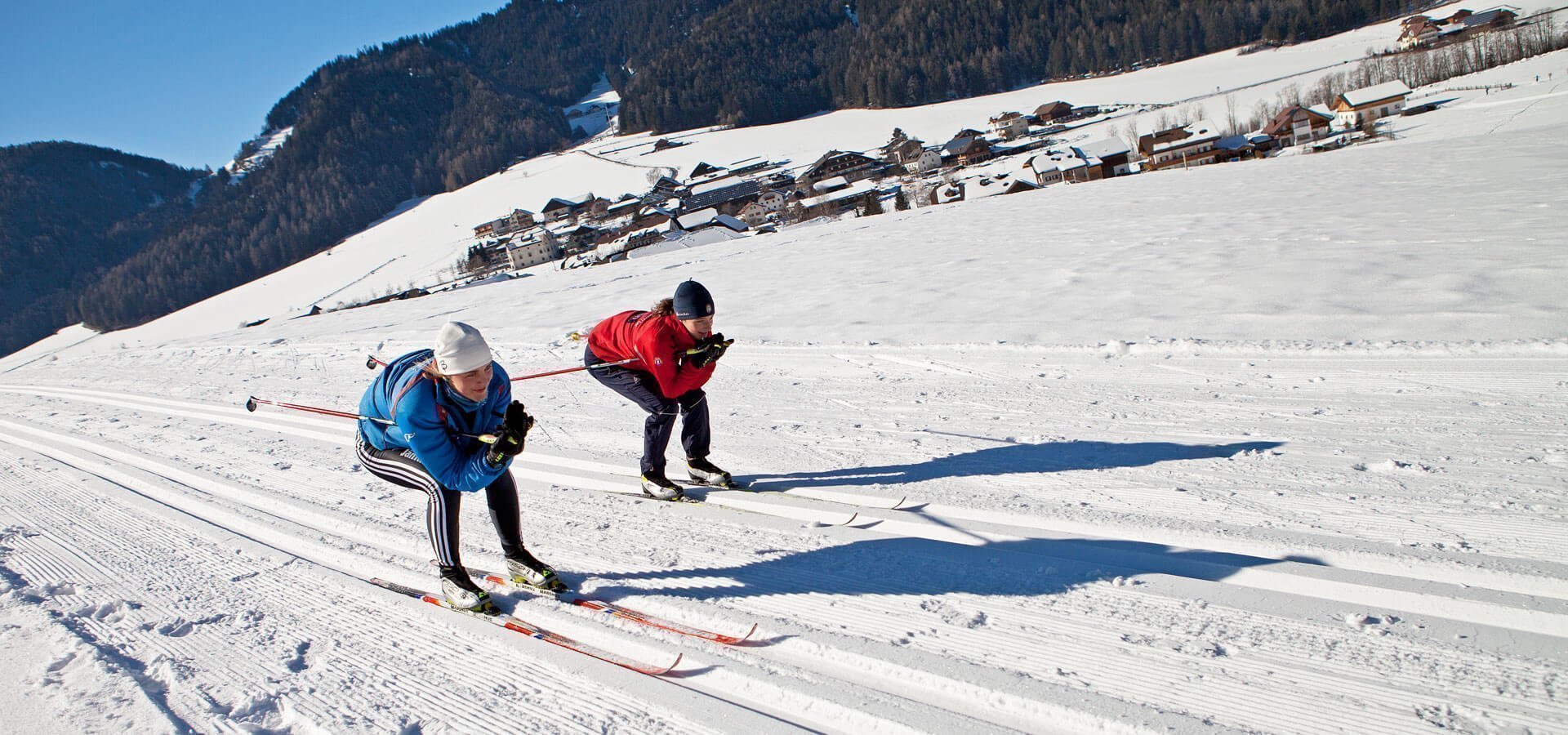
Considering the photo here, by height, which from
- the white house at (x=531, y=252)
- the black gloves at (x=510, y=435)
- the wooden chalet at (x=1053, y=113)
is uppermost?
the wooden chalet at (x=1053, y=113)

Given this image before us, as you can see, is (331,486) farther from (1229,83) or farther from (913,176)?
(1229,83)

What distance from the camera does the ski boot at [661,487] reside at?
5133 mm

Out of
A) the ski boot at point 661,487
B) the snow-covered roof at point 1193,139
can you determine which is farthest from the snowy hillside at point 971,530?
the snow-covered roof at point 1193,139

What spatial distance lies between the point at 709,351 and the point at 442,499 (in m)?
1.67

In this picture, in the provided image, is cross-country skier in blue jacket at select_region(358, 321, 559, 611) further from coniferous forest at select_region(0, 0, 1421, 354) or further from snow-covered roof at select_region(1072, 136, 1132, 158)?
coniferous forest at select_region(0, 0, 1421, 354)

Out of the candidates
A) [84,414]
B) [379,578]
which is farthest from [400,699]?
[84,414]

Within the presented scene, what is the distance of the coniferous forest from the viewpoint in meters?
95.2

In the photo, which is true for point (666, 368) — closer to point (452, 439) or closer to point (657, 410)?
point (657, 410)

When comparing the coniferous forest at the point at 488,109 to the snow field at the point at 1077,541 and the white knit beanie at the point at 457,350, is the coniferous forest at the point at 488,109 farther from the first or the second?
the white knit beanie at the point at 457,350

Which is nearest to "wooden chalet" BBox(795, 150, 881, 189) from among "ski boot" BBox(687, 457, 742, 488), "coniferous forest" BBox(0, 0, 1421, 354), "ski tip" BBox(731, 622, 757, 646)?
"coniferous forest" BBox(0, 0, 1421, 354)

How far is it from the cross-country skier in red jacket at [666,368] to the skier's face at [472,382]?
1189mm

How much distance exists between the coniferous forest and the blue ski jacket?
10638 centimetres

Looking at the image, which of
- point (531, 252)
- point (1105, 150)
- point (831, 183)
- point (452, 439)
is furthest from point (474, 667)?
point (831, 183)

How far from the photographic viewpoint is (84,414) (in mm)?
11594
